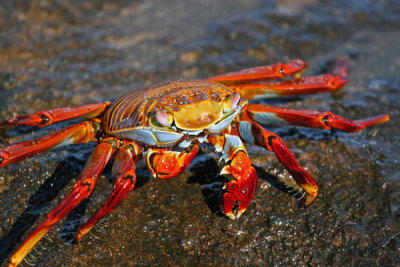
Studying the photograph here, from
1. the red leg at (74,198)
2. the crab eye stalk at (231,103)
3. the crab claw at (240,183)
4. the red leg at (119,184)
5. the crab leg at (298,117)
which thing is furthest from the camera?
the crab leg at (298,117)

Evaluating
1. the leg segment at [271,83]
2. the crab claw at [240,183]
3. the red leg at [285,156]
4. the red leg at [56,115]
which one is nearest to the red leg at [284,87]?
the leg segment at [271,83]

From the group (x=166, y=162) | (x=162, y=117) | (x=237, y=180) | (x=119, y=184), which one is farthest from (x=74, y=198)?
(x=237, y=180)

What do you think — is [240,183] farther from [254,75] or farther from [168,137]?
[254,75]

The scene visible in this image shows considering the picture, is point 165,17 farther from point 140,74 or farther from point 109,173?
point 109,173

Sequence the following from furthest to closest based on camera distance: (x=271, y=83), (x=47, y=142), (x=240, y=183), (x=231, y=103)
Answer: (x=271, y=83) < (x=47, y=142) < (x=231, y=103) < (x=240, y=183)

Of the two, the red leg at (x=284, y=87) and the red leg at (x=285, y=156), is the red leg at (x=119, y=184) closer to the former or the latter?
the red leg at (x=285, y=156)
